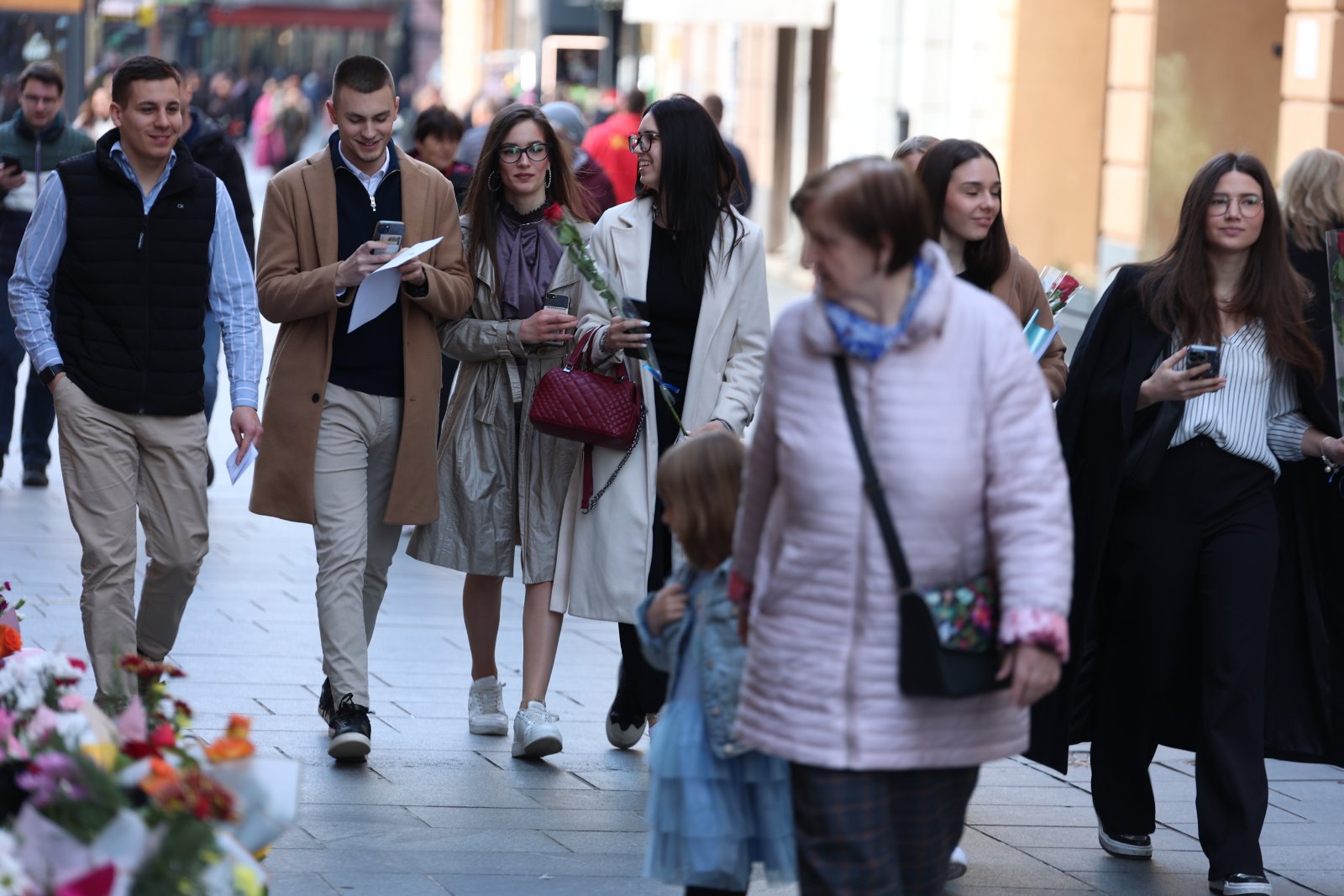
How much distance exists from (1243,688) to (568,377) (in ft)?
6.73

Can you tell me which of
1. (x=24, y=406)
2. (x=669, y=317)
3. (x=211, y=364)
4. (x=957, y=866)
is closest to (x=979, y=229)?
(x=669, y=317)

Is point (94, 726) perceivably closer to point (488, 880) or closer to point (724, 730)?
point (724, 730)

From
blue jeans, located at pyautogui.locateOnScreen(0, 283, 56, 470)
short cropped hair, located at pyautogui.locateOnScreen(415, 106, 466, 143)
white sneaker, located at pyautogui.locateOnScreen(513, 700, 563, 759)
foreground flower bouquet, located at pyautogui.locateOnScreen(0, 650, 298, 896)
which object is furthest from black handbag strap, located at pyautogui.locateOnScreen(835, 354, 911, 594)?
blue jeans, located at pyautogui.locateOnScreen(0, 283, 56, 470)

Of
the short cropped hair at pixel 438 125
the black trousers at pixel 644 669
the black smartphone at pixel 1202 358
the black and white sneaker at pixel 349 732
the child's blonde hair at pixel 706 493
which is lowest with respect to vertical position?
the black and white sneaker at pixel 349 732

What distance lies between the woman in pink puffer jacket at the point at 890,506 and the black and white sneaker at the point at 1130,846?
2.19 meters

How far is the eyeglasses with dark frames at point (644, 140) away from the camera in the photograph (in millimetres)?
6016

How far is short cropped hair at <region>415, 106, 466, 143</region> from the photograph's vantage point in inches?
408

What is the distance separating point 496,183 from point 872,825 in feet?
11.4

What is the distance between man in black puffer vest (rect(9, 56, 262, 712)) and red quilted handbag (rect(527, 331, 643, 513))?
843mm

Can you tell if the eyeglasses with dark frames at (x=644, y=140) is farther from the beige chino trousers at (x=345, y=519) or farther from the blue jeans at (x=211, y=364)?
Answer: the blue jeans at (x=211, y=364)

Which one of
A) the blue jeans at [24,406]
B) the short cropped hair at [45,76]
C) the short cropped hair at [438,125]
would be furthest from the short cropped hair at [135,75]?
the blue jeans at [24,406]

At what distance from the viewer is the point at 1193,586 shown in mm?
5516

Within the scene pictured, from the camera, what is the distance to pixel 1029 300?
5730 mm

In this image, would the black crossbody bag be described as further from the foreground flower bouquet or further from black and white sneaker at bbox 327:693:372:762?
black and white sneaker at bbox 327:693:372:762
